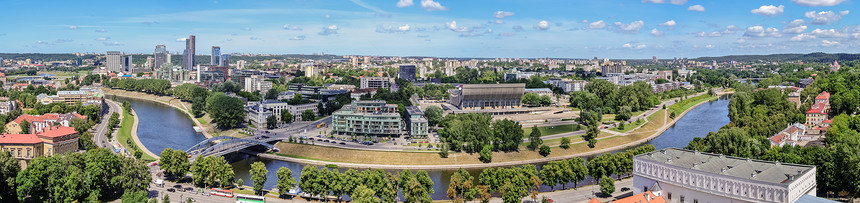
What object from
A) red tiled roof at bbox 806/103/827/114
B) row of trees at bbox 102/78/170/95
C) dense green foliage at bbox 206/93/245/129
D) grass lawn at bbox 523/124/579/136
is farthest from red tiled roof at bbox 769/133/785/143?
row of trees at bbox 102/78/170/95

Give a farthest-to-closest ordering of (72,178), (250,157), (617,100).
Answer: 1. (617,100)
2. (250,157)
3. (72,178)

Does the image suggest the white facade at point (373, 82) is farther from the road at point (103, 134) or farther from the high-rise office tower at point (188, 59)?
the high-rise office tower at point (188, 59)

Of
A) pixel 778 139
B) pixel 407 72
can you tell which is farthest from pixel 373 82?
pixel 778 139

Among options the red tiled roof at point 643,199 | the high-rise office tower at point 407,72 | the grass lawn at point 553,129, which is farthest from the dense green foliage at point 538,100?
the high-rise office tower at point 407,72

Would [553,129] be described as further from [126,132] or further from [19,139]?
[19,139]

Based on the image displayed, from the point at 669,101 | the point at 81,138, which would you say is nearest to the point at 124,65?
the point at 81,138
